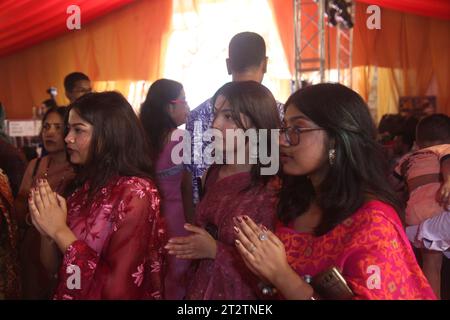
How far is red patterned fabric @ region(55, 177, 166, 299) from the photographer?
1625 millimetres

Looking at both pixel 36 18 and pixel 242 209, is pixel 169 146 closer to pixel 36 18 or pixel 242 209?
pixel 242 209

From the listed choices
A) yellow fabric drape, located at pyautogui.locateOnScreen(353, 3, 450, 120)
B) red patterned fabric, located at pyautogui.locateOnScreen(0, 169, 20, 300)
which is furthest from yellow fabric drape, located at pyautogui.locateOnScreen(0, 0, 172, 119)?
red patterned fabric, located at pyautogui.locateOnScreen(0, 169, 20, 300)

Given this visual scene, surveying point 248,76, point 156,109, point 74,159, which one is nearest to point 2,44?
point 156,109

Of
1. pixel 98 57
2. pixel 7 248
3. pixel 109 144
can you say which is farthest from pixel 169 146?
pixel 98 57

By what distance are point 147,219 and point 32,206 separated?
31 cm

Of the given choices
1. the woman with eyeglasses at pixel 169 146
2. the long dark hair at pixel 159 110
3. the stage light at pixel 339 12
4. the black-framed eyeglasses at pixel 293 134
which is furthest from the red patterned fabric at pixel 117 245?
the stage light at pixel 339 12

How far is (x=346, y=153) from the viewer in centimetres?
144

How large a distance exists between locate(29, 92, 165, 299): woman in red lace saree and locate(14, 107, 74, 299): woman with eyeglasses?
669 mm

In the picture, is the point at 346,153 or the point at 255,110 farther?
the point at 255,110

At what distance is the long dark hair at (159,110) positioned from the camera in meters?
3.02

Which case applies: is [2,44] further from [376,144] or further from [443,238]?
[376,144]

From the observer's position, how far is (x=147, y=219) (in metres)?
1.71

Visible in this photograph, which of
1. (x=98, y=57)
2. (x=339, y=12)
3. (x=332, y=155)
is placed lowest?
(x=332, y=155)

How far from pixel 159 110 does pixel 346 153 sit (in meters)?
1.74
